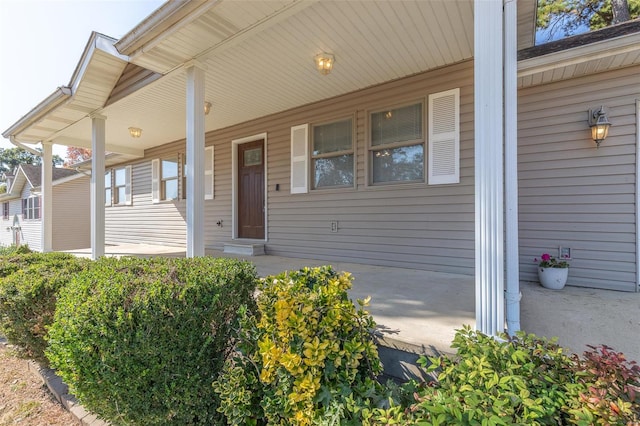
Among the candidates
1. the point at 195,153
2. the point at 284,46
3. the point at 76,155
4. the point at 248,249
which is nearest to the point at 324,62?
the point at 284,46

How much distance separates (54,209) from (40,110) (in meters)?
9.95

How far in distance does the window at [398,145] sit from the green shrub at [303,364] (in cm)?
298

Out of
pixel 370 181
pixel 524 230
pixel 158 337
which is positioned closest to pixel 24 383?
pixel 158 337

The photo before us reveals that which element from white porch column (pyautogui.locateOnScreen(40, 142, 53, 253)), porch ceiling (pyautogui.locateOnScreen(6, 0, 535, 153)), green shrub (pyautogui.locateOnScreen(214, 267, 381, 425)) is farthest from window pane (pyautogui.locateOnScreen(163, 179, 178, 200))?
green shrub (pyautogui.locateOnScreen(214, 267, 381, 425))

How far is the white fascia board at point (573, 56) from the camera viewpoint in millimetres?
2670

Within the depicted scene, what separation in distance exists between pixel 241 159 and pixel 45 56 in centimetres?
471

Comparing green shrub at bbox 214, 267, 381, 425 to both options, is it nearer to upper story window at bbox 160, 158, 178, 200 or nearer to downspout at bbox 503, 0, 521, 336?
downspout at bbox 503, 0, 521, 336

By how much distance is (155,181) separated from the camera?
7797 millimetres

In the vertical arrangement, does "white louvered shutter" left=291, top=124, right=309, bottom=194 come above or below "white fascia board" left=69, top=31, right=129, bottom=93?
below

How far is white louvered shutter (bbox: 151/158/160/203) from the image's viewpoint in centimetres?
773

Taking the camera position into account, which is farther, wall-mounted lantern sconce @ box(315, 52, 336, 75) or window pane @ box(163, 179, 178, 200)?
window pane @ box(163, 179, 178, 200)

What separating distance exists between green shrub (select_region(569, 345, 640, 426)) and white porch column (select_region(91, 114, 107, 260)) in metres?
6.15

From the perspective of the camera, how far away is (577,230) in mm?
3297

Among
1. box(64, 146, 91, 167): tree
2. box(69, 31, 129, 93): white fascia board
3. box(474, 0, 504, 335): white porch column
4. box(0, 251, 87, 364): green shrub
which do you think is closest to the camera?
box(474, 0, 504, 335): white porch column
